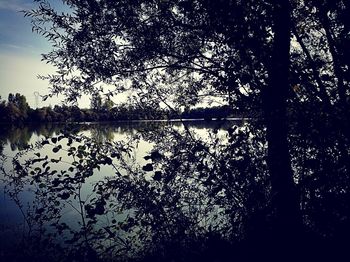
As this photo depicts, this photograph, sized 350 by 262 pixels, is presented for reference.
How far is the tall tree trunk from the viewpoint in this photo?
6.10m

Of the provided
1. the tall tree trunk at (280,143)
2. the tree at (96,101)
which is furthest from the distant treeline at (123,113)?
the tall tree trunk at (280,143)

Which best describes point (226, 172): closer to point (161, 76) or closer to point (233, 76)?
point (233, 76)

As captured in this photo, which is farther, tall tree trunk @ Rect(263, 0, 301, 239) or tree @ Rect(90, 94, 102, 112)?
tree @ Rect(90, 94, 102, 112)

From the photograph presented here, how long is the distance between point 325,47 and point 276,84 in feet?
7.78

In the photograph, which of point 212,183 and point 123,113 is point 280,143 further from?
point 123,113

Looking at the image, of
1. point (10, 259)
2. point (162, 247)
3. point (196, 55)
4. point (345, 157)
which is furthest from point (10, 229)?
point (345, 157)

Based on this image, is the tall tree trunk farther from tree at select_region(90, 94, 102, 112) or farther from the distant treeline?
tree at select_region(90, 94, 102, 112)

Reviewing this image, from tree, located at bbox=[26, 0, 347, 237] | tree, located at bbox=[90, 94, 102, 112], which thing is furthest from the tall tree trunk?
tree, located at bbox=[90, 94, 102, 112]

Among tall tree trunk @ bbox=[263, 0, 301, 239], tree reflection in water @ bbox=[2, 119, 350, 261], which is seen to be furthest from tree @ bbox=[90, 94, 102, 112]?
tall tree trunk @ bbox=[263, 0, 301, 239]

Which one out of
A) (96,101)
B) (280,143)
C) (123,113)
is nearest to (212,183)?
(280,143)

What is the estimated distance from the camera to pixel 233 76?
6.04 metres

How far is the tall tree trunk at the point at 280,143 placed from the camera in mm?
6102

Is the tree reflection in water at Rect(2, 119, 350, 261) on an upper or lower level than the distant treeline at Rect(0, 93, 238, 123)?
lower

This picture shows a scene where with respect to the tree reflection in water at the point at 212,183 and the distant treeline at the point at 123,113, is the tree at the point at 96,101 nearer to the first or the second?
the distant treeline at the point at 123,113
